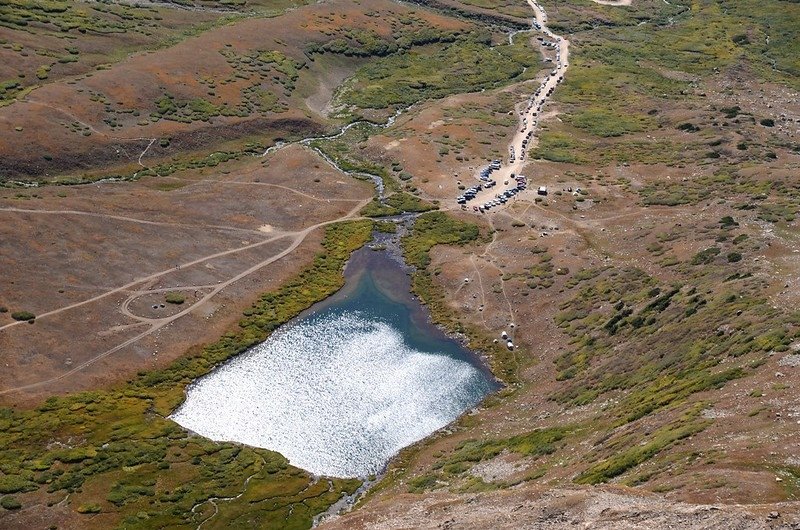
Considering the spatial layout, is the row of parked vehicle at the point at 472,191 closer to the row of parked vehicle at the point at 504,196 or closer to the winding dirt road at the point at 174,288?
the row of parked vehicle at the point at 504,196

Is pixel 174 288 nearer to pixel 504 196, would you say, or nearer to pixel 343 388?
pixel 343 388

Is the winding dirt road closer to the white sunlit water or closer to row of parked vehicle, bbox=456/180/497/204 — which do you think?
the white sunlit water

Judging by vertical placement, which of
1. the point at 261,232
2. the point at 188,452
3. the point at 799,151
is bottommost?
the point at 188,452

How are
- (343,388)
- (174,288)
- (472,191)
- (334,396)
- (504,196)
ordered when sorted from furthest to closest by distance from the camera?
(472,191) < (504,196) < (174,288) < (343,388) < (334,396)

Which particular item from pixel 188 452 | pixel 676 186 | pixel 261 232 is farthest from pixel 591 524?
pixel 676 186

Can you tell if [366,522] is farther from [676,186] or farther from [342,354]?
[676,186]

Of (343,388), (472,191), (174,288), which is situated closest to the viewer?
(343,388)

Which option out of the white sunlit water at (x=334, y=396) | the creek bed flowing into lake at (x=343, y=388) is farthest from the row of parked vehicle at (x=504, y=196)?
the white sunlit water at (x=334, y=396)

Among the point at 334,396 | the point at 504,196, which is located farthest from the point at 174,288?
the point at 504,196
